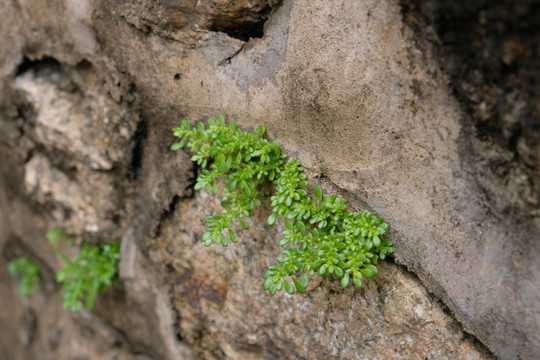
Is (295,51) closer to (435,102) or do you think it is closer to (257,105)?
(257,105)

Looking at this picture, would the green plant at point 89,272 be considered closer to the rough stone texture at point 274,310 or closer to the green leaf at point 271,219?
the rough stone texture at point 274,310

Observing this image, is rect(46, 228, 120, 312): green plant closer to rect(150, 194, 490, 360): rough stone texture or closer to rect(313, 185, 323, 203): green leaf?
rect(150, 194, 490, 360): rough stone texture

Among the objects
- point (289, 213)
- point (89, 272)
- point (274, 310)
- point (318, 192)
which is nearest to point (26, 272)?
point (89, 272)

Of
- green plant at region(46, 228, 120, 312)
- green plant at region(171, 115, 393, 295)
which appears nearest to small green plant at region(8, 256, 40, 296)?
green plant at region(46, 228, 120, 312)

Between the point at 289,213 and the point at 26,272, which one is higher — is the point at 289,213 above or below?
above

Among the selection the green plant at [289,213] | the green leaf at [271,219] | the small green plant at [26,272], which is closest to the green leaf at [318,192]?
the green plant at [289,213]

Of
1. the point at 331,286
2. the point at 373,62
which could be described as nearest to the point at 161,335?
the point at 331,286

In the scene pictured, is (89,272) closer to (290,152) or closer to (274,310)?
(274,310)
